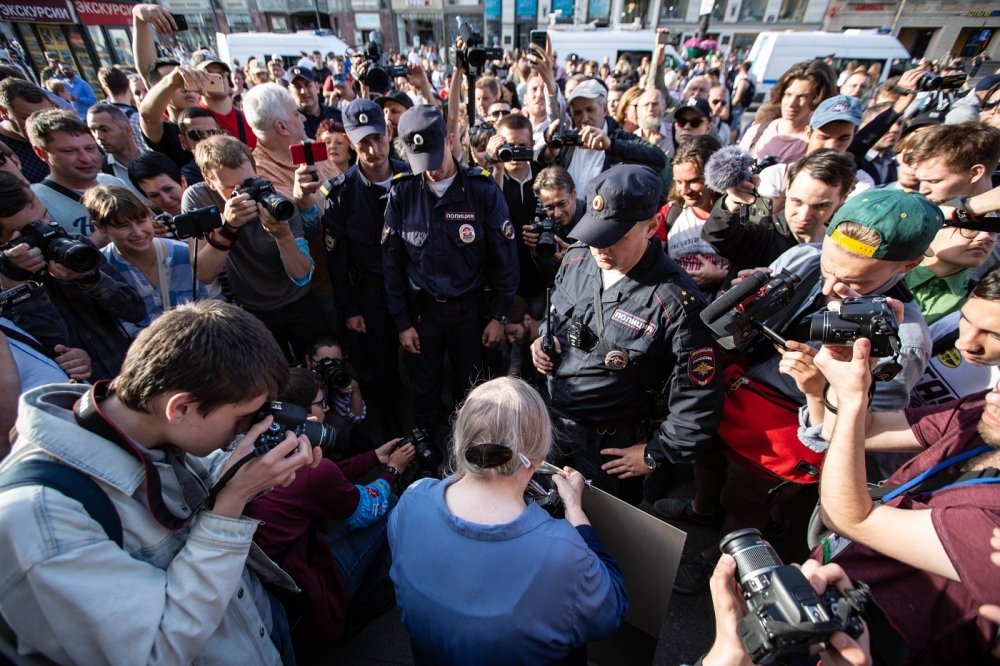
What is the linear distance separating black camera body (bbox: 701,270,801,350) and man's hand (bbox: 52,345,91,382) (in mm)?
2724

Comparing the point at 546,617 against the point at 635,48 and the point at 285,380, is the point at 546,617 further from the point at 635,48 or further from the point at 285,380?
the point at 635,48

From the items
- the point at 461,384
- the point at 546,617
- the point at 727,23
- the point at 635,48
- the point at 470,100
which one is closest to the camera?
the point at 546,617

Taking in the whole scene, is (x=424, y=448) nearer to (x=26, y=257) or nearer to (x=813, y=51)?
(x=26, y=257)

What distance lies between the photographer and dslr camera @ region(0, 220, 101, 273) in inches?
75.2

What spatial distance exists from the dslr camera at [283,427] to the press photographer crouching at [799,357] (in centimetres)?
151

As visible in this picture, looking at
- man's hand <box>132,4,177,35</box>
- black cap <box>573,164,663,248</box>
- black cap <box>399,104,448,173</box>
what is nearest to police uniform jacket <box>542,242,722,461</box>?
black cap <box>573,164,663,248</box>

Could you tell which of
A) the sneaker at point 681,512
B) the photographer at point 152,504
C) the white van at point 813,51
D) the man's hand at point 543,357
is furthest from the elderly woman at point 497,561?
the white van at point 813,51

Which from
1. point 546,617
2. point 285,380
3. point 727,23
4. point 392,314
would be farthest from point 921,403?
point 727,23

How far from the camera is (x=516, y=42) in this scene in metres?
33.2

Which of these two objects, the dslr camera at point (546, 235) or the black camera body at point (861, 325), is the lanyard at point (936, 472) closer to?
the black camera body at point (861, 325)

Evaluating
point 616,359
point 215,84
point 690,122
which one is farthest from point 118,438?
point 690,122

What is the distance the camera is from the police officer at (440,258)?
2.93m

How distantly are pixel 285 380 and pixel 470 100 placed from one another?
354cm

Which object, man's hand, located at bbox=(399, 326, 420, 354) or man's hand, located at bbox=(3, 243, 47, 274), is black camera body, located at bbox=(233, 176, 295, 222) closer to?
man's hand, located at bbox=(3, 243, 47, 274)
